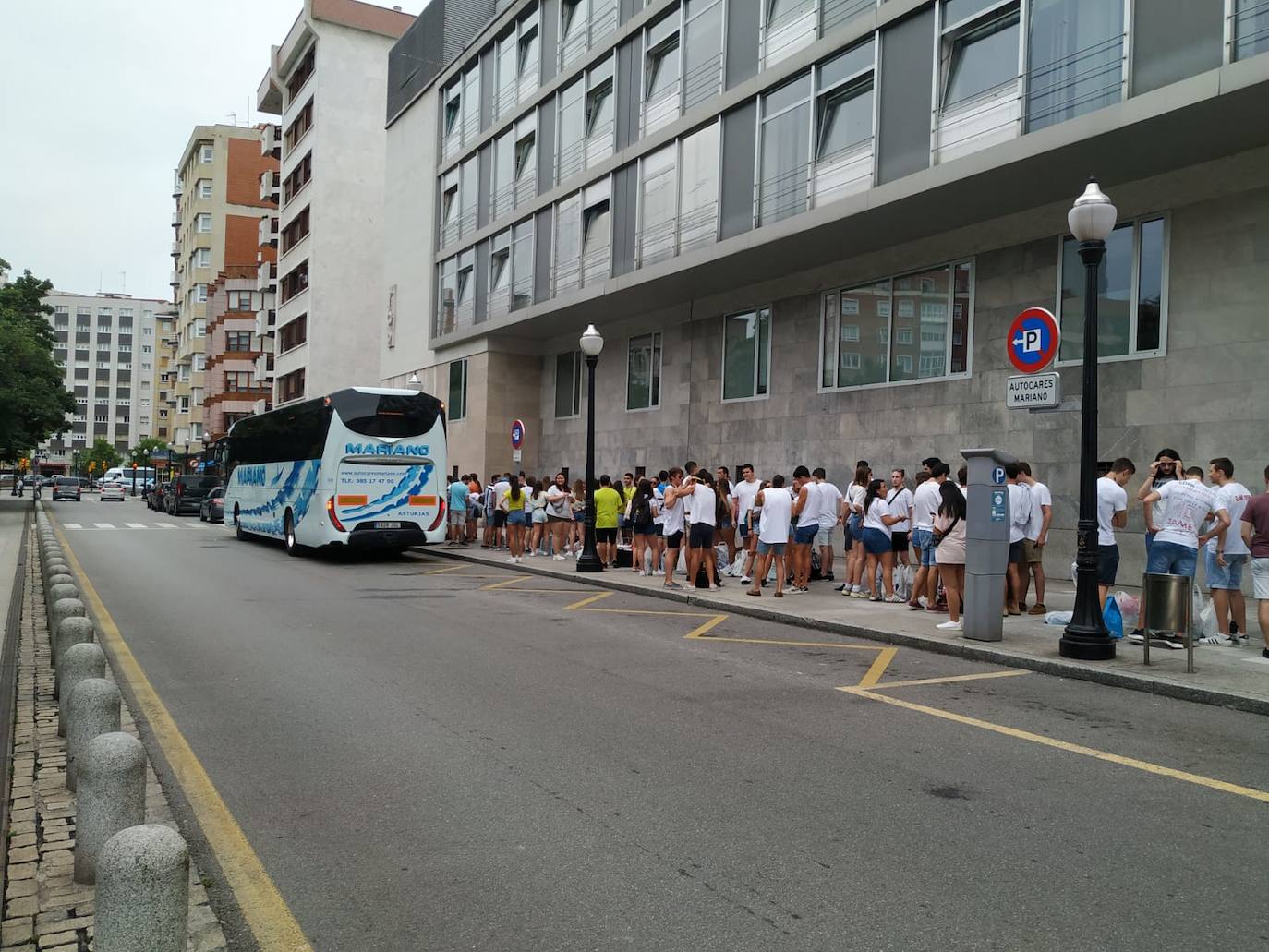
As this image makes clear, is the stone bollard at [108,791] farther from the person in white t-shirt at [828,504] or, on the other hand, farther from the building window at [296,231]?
the building window at [296,231]

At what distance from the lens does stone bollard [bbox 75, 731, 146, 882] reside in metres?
3.69

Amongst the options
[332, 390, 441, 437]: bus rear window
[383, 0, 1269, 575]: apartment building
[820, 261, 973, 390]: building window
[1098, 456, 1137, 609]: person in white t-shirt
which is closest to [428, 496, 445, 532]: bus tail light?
[332, 390, 441, 437]: bus rear window

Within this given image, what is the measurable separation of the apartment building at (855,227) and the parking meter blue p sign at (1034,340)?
14.9 ft

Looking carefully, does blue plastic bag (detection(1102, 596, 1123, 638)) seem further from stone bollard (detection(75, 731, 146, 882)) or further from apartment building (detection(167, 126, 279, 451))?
apartment building (detection(167, 126, 279, 451))

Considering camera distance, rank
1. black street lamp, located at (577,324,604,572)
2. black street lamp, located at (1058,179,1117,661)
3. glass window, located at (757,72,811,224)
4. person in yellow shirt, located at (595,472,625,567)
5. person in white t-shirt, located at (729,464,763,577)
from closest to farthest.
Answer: black street lamp, located at (1058,179,1117,661) < person in white t-shirt, located at (729,464,763,577) < black street lamp, located at (577,324,604,572) < person in yellow shirt, located at (595,472,625,567) < glass window, located at (757,72,811,224)

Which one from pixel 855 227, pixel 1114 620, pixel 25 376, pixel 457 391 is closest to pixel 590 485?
pixel 855 227

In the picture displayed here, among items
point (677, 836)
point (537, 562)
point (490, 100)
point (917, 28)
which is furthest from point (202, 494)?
point (677, 836)

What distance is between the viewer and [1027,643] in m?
9.90

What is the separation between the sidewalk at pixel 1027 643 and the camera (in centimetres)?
784

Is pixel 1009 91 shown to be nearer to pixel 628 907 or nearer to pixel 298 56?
pixel 628 907

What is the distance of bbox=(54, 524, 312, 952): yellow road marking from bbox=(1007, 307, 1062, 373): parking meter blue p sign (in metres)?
8.09

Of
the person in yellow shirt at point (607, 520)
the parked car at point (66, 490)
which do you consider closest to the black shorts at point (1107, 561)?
the person in yellow shirt at point (607, 520)

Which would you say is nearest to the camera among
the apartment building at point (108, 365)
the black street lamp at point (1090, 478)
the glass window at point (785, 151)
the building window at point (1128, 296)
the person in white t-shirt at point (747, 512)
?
the black street lamp at point (1090, 478)

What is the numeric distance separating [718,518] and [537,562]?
4.69 m
